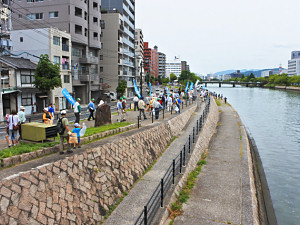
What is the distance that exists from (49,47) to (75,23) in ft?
26.5

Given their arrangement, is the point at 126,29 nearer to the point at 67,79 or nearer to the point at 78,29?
the point at 78,29

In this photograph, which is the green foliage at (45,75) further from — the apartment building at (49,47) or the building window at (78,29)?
the building window at (78,29)

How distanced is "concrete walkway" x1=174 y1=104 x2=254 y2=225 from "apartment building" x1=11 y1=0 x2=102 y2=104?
30.5m

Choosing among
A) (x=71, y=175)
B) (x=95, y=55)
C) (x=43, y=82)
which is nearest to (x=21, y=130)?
(x=71, y=175)

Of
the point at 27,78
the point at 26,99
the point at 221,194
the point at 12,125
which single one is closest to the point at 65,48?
the point at 27,78

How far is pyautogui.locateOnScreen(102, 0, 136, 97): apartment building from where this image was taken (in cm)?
5897

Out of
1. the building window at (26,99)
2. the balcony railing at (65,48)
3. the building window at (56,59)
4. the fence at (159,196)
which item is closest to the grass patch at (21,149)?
the fence at (159,196)

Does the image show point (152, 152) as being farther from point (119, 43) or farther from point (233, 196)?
point (119, 43)

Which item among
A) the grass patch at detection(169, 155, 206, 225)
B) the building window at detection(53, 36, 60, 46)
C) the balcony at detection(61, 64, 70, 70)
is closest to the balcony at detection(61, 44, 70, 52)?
the building window at detection(53, 36, 60, 46)

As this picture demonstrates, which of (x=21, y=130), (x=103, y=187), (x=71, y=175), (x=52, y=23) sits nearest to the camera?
(x=71, y=175)

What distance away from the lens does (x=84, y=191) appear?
7.84 m

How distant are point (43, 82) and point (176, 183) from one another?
23085mm

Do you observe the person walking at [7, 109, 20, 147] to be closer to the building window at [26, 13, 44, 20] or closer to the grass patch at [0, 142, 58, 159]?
the grass patch at [0, 142, 58, 159]

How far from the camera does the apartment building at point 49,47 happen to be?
33.6 metres
